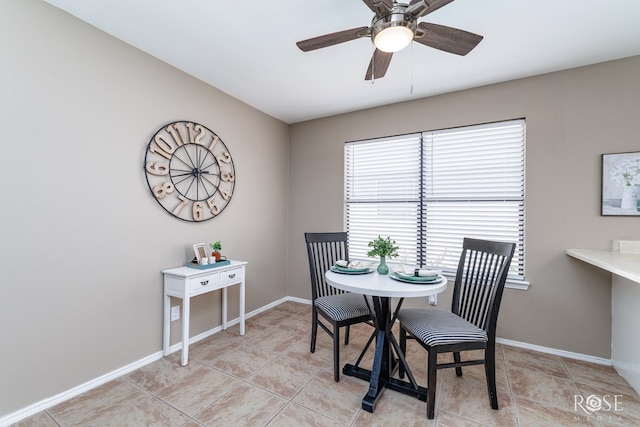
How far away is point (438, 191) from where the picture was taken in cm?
304

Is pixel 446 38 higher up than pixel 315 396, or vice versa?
pixel 446 38

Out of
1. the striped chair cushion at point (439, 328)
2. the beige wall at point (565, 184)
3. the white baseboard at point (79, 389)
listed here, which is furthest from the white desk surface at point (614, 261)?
the white baseboard at point (79, 389)

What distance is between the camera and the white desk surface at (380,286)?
1.62 m

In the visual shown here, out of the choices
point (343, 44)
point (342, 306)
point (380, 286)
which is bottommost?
point (342, 306)

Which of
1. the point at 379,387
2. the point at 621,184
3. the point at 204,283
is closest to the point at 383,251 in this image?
the point at 379,387

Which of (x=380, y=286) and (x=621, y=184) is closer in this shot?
(x=380, y=286)

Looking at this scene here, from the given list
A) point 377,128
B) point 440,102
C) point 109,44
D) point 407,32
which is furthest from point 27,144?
point 440,102

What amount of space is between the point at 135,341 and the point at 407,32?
9.38 ft

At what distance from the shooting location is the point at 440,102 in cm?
300

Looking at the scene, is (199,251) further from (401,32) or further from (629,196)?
(629,196)

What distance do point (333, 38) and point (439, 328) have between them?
1874mm

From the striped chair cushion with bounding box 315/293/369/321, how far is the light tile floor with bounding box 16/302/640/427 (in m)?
0.48

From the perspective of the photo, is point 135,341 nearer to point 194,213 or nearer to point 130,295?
point 130,295

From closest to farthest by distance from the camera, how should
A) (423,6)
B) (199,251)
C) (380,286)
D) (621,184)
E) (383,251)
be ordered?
(423,6) < (380,286) < (383,251) < (621,184) < (199,251)
